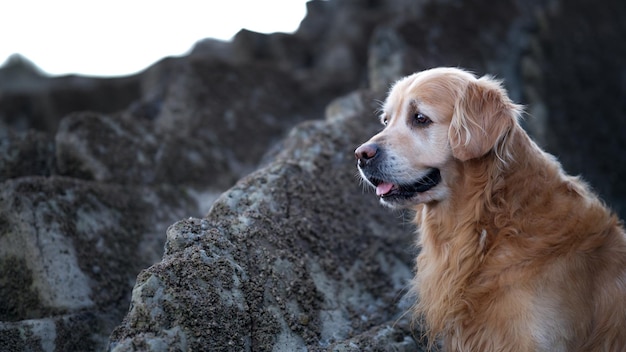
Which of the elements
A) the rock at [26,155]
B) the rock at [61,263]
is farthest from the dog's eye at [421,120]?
the rock at [26,155]

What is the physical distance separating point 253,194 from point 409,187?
1.22 meters

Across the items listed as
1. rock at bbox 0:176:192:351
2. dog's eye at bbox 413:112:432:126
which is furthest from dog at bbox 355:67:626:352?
rock at bbox 0:176:192:351

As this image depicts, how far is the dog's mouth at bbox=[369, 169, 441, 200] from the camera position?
15.6 feet

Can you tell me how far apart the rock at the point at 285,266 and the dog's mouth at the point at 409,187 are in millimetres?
828

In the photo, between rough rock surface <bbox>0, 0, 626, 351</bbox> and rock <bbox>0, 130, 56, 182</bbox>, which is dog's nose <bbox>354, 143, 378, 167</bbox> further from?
rock <bbox>0, 130, 56, 182</bbox>

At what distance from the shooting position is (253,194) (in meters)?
5.33

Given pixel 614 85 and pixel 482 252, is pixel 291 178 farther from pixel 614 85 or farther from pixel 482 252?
pixel 614 85

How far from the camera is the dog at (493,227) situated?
4285mm

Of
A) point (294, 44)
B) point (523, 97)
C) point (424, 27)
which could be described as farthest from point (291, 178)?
point (294, 44)

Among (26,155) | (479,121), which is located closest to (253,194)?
(479,121)

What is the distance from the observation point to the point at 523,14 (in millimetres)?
12883

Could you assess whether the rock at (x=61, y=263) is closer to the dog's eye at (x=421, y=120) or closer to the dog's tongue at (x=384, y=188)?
the dog's tongue at (x=384, y=188)

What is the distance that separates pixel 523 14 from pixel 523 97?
2.18 metres

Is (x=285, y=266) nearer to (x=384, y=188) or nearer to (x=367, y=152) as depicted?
(x=384, y=188)
